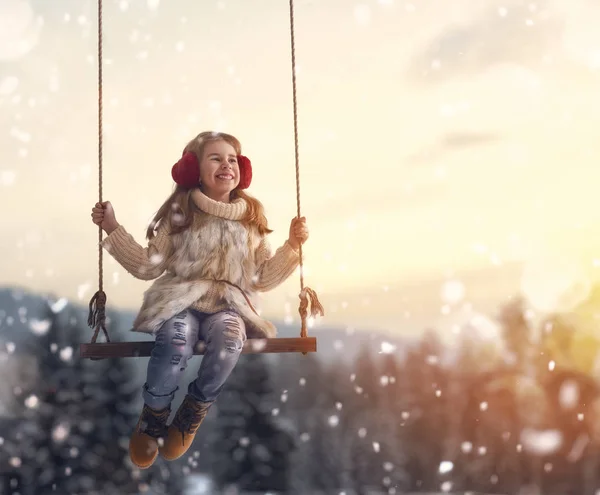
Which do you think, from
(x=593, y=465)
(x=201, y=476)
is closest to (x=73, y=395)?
(x=201, y=476)

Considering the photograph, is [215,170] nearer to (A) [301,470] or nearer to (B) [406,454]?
(A) [301,470]

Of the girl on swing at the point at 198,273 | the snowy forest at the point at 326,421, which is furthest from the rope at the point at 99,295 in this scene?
the snowy forest at the point at 326,421

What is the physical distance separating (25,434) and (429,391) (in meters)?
8.12

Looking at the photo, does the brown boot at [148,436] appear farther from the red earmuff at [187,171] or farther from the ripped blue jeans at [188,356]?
the red earmuff at [187,171]

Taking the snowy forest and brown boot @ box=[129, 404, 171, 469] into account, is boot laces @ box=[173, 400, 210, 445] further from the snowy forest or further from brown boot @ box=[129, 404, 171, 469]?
the snowy forest

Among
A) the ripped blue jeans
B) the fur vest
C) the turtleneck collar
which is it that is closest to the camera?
the ripped blue jeans

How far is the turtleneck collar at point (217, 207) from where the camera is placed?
4.38 metres

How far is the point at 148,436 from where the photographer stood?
402 centimetres

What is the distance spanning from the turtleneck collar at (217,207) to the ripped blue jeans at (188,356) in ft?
1.86

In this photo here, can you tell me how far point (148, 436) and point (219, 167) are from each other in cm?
135

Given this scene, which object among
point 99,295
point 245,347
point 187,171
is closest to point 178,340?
point 245,347

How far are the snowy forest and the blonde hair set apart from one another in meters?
9.30

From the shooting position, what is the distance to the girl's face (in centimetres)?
442

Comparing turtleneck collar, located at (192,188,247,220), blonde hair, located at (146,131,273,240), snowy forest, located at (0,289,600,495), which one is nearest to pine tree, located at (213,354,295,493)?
snowy forest, located at (0,289,600,495)
